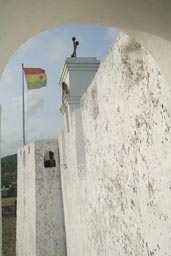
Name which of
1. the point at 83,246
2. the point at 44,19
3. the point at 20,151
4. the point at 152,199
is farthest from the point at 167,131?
the point at 20,151

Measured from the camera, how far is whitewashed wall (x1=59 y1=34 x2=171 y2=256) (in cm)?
210

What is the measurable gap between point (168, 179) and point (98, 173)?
6.85 ft

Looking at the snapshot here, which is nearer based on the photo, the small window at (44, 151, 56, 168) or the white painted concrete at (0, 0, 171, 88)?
the white painted concrete at (0, 0, 171, 88)

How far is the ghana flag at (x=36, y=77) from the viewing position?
9.92 m

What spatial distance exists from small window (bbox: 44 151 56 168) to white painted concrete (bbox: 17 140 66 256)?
0.45 m

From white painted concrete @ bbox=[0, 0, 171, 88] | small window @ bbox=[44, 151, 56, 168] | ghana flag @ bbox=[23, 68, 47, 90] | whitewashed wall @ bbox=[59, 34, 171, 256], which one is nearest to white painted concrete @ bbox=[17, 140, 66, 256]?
small window @ bbox=[44, 151, 56, 168]

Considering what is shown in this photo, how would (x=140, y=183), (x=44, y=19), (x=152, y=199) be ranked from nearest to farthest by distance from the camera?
(x=44, y=19) < (x=152, y=199) < (x=140, y=183)

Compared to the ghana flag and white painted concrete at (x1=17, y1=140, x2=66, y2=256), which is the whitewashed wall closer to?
white painted concrete at (x1=17, y1=140, x2=66, y2=256)

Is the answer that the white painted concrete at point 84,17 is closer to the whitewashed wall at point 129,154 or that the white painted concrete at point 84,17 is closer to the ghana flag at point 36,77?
the whitewashed wall at point 129,154

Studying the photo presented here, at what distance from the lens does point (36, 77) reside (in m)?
10.0

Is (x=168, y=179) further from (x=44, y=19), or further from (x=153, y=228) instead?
(x=44, y=19)

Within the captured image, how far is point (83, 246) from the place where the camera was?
5254mm

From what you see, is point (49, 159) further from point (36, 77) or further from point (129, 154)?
point (129, 154)

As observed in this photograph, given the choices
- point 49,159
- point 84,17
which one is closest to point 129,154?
point 84,17
